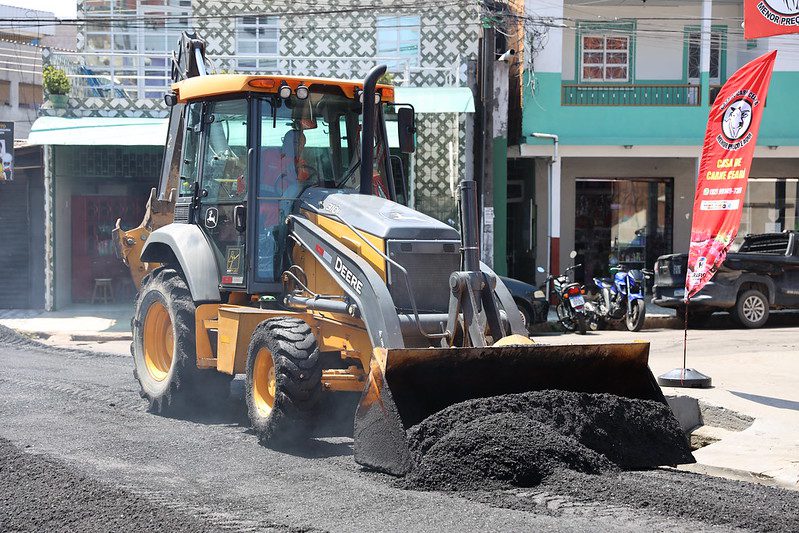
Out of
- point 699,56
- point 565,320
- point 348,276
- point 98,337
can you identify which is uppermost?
point 699,56

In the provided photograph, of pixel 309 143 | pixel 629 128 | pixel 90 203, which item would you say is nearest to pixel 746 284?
pixel 629 128

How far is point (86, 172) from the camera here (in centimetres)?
2128

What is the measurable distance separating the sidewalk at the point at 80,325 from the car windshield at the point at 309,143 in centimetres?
738

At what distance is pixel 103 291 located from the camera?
22000mm

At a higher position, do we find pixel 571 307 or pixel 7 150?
pixel 7 150

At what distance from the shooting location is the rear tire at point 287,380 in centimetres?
795

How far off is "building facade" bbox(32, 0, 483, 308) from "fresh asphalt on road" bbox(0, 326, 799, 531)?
11.7 meters

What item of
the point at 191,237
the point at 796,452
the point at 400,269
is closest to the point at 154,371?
the point at 191,237

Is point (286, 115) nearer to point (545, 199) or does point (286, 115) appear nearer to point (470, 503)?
point (470, 503)

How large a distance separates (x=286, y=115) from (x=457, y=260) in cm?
202

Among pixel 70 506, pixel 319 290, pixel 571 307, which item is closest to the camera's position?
pixel 70 506

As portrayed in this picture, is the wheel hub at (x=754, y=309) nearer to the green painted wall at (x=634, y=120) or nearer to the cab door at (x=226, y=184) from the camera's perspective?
the green painted wall at (x=634, y=120)

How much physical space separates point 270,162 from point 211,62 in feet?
38.6

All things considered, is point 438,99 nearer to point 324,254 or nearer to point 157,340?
point 157,340
